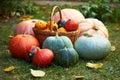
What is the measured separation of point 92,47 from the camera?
4.98m

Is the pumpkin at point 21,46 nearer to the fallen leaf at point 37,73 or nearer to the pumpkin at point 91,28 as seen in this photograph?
the fallen leaf at point 37,73

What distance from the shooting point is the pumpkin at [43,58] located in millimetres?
4566

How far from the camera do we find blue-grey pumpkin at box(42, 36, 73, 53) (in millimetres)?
4770

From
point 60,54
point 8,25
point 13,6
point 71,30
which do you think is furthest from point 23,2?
point 60,54

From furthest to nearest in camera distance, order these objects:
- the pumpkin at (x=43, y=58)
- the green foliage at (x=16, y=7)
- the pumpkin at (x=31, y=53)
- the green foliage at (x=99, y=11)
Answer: the green foliage at (x=16, y=7) → the green foliage at (x=99, y=11) → the pumpkin at (x=31, y=53) → the pumpkin at (x=43, y=58)

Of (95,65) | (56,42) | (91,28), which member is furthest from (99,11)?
(95,65)

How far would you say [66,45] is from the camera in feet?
15.6

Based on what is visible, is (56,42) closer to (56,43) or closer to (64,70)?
(56,43)

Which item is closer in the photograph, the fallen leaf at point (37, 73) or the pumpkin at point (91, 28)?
the fallen leaf at point (37, 73)

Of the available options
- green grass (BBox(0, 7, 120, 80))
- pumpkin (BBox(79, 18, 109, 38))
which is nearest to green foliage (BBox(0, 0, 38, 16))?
green grass (BBox(0, 7, 120, 80))

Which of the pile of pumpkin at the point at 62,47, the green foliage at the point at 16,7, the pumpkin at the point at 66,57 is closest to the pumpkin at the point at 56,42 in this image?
the pile of pumpkin at the point at 62,47

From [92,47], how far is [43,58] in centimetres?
79

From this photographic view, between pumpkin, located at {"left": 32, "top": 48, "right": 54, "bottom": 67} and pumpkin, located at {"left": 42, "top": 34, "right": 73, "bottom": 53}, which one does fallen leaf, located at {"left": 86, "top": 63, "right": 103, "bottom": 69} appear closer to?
pumpkin, located at {"left": 42, "top": 34, "right": 73, "bottom": 53}

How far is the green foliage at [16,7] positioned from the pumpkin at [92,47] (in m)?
3.50
